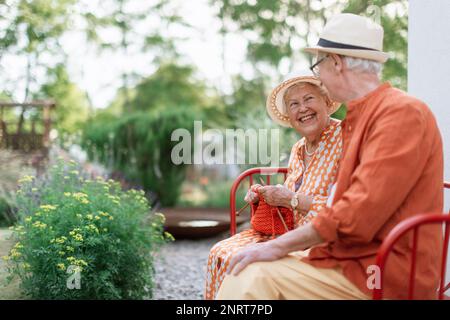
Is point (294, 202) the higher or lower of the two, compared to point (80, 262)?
higher

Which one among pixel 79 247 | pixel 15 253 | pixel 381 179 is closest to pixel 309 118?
pixel 381 179

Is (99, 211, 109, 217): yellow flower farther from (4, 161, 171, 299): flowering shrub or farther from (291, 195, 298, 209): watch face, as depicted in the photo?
(291, 195, 298, 209): watch face

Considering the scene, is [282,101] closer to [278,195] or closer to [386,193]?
[278,195]

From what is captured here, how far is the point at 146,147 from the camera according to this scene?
30.3 feet

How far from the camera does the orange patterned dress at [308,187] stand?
7.87ft

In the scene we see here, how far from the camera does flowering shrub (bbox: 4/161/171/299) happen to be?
10.6 ft

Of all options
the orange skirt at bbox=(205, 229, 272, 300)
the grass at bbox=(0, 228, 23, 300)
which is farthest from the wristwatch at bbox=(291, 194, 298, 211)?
the grass at bbox=(0, 228, 23, 300)

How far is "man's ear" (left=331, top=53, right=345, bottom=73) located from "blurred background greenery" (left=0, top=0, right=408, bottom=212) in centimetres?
393

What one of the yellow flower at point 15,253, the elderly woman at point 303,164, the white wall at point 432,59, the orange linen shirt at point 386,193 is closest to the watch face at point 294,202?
the elderly woman at point 303,164

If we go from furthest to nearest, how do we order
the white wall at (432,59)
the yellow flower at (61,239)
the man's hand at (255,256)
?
the yellow flower at (61,239), the white wall at (432,59), the man's hand at (255,256)

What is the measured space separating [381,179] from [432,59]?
67.8 inches

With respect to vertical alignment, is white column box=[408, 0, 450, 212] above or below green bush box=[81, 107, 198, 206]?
above

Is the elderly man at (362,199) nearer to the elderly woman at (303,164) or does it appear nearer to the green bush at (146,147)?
the elderly woman at (303,164)

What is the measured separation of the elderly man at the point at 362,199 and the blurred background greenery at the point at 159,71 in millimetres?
3848
